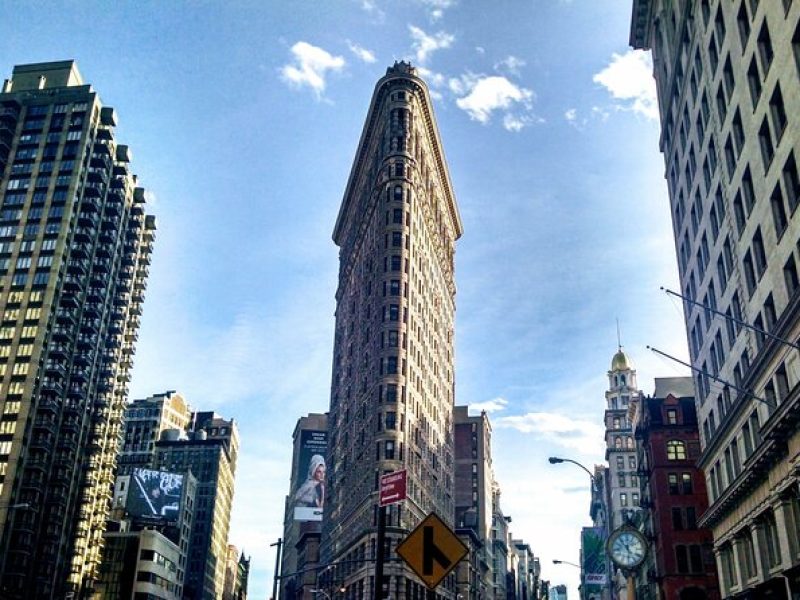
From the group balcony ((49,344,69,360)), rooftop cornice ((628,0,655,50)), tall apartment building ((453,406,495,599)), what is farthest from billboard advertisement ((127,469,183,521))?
rooftop cornice ((628,0,655,50))

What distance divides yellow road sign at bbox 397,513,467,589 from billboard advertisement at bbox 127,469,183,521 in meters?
156

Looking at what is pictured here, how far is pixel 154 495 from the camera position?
158 metres

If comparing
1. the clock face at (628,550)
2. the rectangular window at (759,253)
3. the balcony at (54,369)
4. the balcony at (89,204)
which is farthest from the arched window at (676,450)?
the balcony at (89,204)

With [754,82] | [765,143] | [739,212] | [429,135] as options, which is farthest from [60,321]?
[765,143]

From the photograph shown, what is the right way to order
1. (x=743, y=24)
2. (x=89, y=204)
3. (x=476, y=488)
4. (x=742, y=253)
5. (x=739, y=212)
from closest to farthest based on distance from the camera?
(x=743, y=24) < (x=742, y=253) < (x=739, y=212) < (x=89, y=204) < (x=476, y=488)

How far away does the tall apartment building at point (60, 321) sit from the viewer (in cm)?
11794

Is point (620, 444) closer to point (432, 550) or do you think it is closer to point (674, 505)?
point (674, 505)

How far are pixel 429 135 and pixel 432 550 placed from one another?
132202 mm

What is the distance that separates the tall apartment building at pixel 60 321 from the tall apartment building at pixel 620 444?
92905 mm

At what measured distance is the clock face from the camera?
3647 centimetres

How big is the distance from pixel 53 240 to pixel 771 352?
120 meters

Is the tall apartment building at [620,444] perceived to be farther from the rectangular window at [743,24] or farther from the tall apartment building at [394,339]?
the rectangular window at [743,24]

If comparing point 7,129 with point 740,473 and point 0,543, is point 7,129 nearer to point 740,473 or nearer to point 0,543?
point 0,543

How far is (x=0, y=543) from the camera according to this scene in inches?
4262
